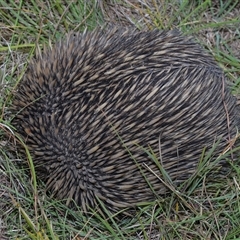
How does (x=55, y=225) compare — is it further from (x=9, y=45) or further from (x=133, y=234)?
(x=9, y=45)

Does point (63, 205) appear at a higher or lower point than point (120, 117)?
lower

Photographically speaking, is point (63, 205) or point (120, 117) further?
point (63, 205)

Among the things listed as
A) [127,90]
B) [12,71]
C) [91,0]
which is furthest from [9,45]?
[127,90]
